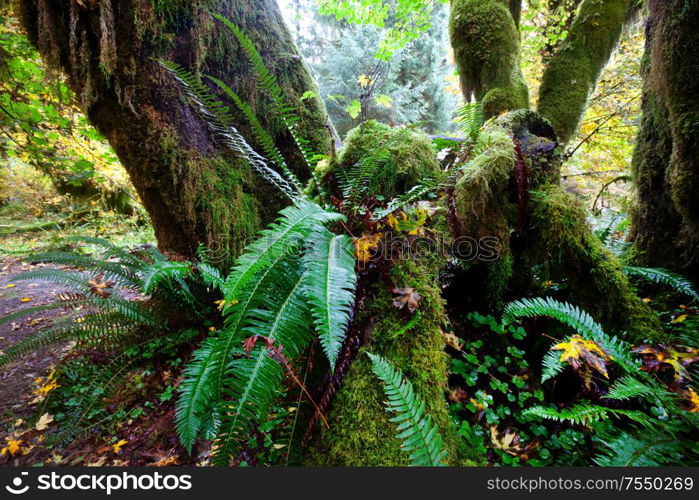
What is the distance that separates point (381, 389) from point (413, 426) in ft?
0.70

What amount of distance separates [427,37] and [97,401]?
13.2 meters

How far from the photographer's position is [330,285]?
1.27 meters

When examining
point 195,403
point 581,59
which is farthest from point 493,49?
point 195,403

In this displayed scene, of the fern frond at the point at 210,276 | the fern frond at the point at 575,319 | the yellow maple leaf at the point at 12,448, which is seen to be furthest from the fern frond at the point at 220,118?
the yellow maple leaf at the point at 12,448

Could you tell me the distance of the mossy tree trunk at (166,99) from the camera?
2152 mm

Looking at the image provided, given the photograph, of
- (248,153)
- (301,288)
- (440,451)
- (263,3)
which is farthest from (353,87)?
(440,451)

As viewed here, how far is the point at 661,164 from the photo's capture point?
198cm

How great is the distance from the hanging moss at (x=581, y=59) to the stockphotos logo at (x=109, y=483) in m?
5.18

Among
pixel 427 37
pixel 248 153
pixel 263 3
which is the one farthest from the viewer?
pixel 427 37

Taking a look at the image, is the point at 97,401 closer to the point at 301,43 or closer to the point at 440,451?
the point at 440,451

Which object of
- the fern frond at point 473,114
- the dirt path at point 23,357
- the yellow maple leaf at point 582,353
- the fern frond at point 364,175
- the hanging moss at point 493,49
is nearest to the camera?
the yellow maple leaf at point 582,353

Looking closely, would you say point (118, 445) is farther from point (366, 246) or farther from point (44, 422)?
point (366, 246)

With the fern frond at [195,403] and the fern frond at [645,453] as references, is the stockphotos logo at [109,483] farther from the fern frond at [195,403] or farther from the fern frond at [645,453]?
the fern frond at [645,453]

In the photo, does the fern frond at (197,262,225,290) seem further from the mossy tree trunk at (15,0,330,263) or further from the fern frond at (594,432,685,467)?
the fern frond at (594,432,685,467)
